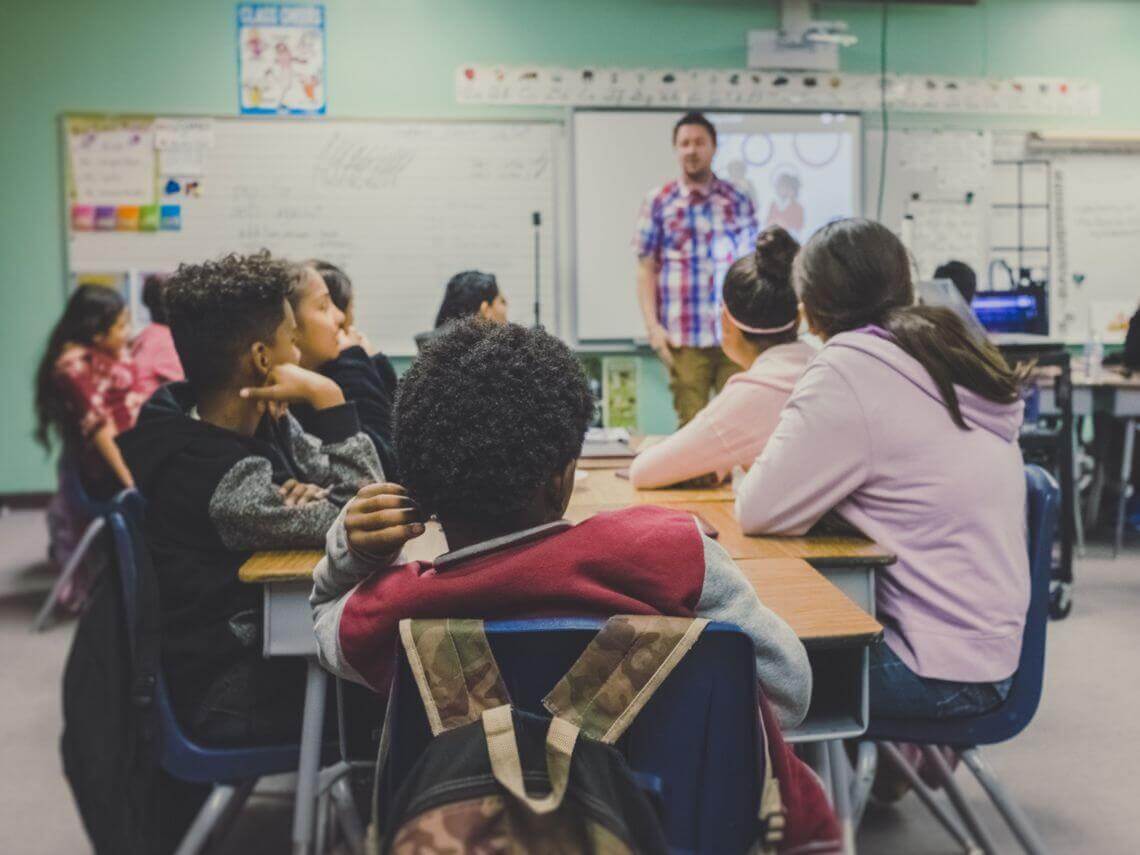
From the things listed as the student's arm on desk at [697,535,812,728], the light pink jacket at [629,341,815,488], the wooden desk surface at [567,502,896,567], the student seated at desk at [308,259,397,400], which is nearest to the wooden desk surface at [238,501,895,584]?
the wooden desk surface at [567,502,896,567]

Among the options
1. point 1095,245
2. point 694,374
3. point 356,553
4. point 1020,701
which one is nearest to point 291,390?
point 356,553

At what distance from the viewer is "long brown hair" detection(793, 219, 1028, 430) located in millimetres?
1722

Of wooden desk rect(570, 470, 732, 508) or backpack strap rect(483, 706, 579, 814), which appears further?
wooden desk rect(570, 470, 732, 508)

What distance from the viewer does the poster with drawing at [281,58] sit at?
18.2 ft

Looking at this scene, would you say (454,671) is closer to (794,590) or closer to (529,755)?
(529,755)

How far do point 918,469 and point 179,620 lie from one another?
1.10m

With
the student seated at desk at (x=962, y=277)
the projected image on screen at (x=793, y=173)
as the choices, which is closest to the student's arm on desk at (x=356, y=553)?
the student seated at desk at (x=962, y=277)

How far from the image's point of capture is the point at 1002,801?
179 centimetres

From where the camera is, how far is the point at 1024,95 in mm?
6066

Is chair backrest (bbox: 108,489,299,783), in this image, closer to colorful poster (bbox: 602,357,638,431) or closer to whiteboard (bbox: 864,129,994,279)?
colorful poster (bbox: 602,357,638,431)

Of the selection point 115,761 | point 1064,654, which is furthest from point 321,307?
point 1064,654

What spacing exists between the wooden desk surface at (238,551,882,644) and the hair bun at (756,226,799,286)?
2.64 feet

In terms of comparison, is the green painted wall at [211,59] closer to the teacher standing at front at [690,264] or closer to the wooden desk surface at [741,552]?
the teacher standing at front at [690,264]

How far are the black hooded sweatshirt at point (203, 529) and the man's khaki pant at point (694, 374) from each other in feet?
11.3
